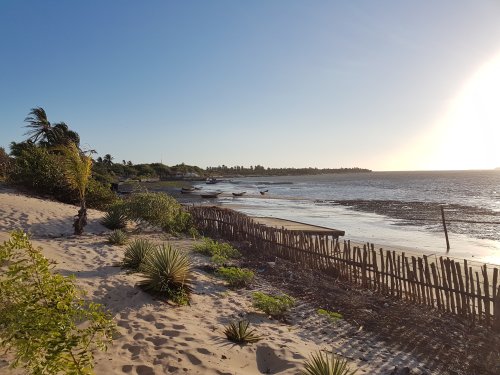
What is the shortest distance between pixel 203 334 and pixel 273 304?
197 cm

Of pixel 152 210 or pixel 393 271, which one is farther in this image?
pixel 152 210

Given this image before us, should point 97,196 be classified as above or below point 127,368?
above

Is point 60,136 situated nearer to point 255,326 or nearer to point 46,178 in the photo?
point 46,178

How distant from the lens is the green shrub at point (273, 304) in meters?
7.31

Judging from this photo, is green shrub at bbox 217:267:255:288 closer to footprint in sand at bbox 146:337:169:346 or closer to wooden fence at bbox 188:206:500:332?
wooden fence at bbox 188:206:500:332

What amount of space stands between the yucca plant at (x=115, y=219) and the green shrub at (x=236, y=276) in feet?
22.0

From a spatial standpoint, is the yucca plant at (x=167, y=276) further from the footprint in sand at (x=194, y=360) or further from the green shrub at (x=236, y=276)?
the footprint in sand at (x=194, y=360)

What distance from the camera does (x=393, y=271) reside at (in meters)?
9.12

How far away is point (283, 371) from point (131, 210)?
1119 cm

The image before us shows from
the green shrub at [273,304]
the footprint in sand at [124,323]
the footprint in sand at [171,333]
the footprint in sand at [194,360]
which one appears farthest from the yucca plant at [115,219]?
the footprint in sand at [194,360]

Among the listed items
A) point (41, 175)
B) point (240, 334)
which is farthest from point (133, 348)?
point (41, 175)

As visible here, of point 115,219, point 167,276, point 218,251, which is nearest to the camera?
point 167,276

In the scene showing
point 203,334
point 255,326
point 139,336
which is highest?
point 139,336

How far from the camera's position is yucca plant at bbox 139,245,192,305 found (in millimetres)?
7227
